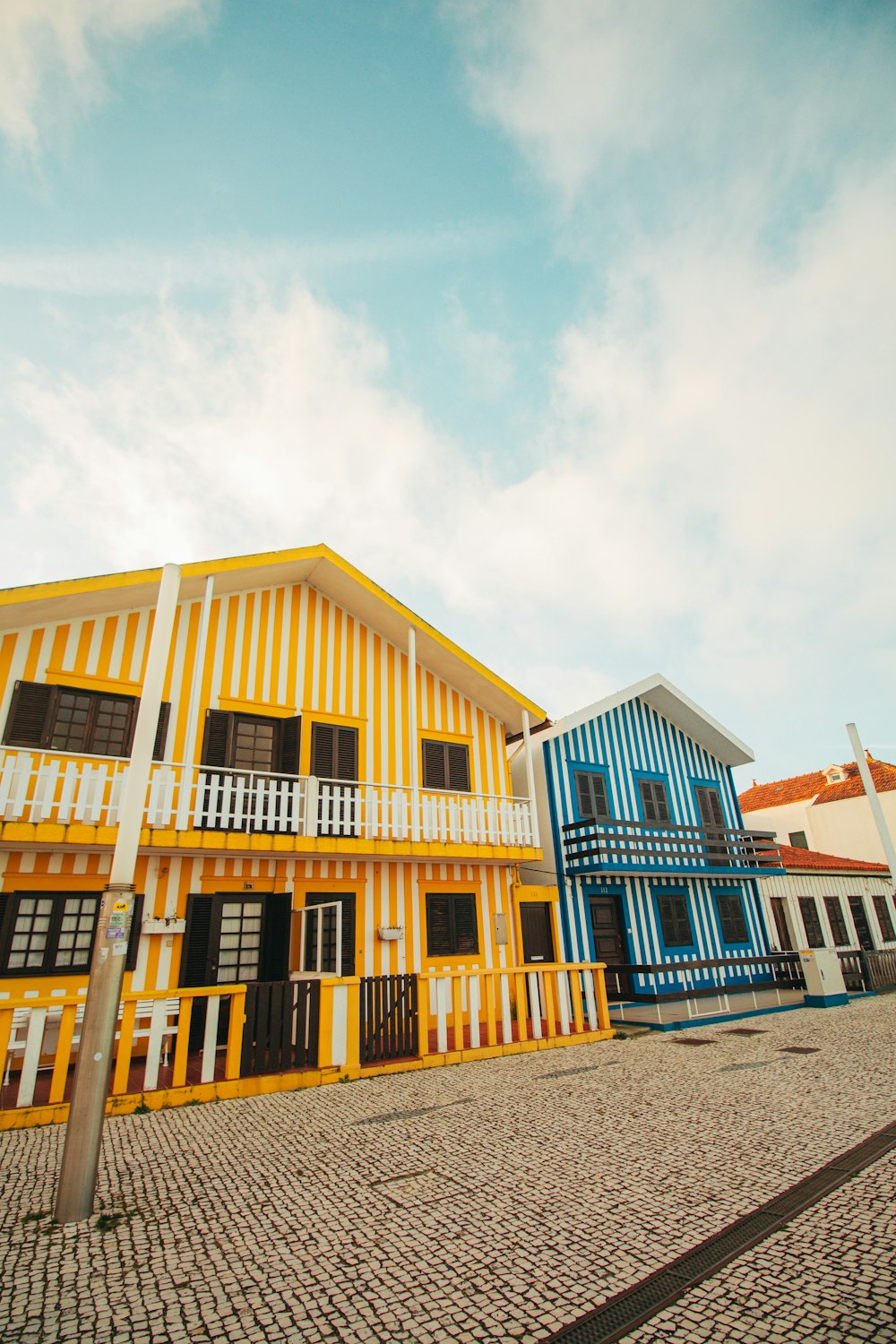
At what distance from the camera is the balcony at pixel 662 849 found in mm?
14289

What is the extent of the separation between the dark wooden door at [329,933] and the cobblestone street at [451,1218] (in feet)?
14.1

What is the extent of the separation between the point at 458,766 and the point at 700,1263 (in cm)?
1136

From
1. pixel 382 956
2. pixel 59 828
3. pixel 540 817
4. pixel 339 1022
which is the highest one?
pixel 540 817

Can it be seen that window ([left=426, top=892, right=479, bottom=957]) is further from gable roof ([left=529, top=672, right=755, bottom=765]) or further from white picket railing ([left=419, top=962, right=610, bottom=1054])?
gable roof ([left=529, top=672, right=755, bottom=765])

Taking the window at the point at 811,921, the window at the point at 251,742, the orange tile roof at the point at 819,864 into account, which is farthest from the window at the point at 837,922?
the window at the point at 251,742

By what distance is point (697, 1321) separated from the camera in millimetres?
2787

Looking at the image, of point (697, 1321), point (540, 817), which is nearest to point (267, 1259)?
point (697, 1321)

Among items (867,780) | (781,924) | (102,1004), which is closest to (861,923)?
(781,924)

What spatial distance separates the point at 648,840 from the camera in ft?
47.1

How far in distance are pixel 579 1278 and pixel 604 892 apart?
12.9 metres

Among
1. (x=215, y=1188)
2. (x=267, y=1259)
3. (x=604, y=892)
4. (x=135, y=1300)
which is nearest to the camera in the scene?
(x=135, y=1300)

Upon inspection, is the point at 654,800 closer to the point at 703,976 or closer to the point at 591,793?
the point at 591,793

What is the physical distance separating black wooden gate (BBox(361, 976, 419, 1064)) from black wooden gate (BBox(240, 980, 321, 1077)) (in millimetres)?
673

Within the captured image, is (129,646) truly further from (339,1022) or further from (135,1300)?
(135,1300)
